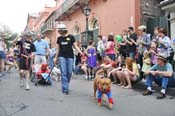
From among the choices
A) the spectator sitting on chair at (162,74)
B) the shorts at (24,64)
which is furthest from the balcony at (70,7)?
the spectator sitting on chair at (162,74)

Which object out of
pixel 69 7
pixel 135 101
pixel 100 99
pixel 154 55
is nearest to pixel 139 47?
pixel 154 55

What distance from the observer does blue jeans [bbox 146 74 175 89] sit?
9.55 metres

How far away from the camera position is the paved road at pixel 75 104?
25.1 ft

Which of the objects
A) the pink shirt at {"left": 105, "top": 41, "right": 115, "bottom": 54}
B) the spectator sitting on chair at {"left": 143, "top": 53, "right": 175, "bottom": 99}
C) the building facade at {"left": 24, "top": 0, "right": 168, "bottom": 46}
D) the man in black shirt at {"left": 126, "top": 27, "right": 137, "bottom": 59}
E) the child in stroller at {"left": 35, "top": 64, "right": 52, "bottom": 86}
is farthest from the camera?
the building facade at {"left": 24, "top": 0, "right": 168, "bottom": 46}

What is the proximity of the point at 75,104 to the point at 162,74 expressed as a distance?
8.25 ft

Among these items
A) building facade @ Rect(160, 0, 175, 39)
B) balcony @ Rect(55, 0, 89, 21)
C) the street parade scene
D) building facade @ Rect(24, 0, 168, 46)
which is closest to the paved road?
the street parade scene

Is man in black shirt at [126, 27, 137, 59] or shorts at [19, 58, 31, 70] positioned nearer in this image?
shorts at [19, 58, 31, 70]

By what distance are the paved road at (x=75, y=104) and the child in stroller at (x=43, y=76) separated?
1.38m

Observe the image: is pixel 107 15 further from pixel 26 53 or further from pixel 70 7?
pixel 26 53

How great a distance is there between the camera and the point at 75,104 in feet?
28.1

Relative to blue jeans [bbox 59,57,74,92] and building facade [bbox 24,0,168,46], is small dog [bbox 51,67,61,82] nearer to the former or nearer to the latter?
blue jeans [bbox 59,57,74,92]

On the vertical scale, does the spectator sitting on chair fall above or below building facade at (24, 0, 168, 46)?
below

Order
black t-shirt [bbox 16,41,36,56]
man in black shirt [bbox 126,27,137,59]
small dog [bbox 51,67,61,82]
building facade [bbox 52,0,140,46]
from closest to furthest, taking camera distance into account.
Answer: black t-shirt [bbox 16,41,36,56] → man in black shirt [bbox 126,27,137,59] → small dog [bbox 51,67,61,82] → building facade [bbox 52,0,140,46]

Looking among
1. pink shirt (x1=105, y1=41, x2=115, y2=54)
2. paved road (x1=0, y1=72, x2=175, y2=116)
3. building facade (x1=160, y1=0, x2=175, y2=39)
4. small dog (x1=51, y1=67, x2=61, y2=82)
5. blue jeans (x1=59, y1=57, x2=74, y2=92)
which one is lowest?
paved road (x1=0, y1=72, x2=175, y2=116)
